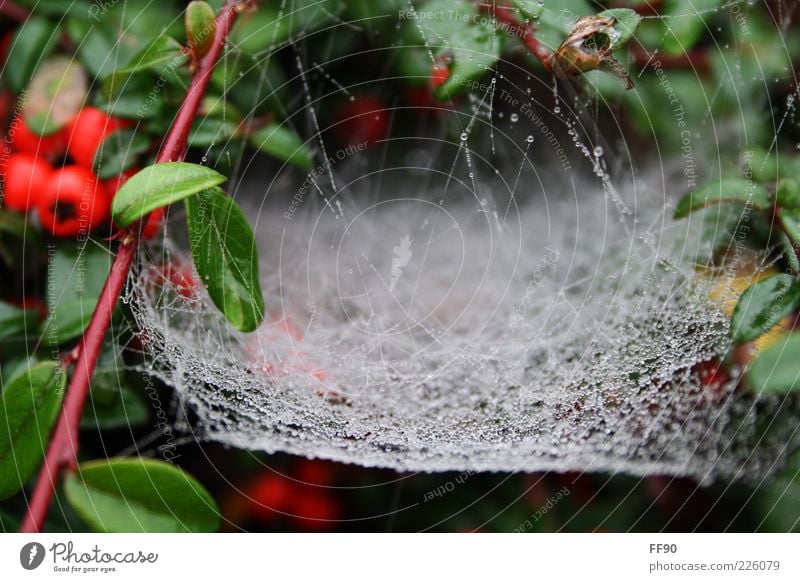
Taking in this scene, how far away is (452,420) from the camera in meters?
0.52

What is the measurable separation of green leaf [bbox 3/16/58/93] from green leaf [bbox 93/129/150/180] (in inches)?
3.2

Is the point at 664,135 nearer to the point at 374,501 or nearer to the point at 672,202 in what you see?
the point at 672,202

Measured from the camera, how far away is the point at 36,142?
472 millimetres

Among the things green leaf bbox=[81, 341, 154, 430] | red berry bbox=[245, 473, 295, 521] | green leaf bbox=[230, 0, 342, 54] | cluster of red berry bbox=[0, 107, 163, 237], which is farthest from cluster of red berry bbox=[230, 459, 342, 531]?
green leaf bbox=[230, 0, 342, 54]

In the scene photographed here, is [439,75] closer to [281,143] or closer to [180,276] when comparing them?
[281,143]

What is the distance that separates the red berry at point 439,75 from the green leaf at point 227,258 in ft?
0.60

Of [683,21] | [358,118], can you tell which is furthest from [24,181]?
[683,21]

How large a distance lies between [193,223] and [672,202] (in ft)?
1.22

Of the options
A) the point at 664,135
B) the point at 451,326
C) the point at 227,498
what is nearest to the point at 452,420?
the point at 451,326

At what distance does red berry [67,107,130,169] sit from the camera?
46cm

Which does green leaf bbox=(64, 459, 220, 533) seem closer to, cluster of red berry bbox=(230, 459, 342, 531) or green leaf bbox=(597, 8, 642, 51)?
cluster of red berry bbox=(230, 459, 342, 531)

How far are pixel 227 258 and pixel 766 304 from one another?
37 cm

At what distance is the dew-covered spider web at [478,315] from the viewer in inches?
19.8

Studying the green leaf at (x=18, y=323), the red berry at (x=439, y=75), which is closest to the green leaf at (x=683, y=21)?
the red berry at (x=439, y=75)
